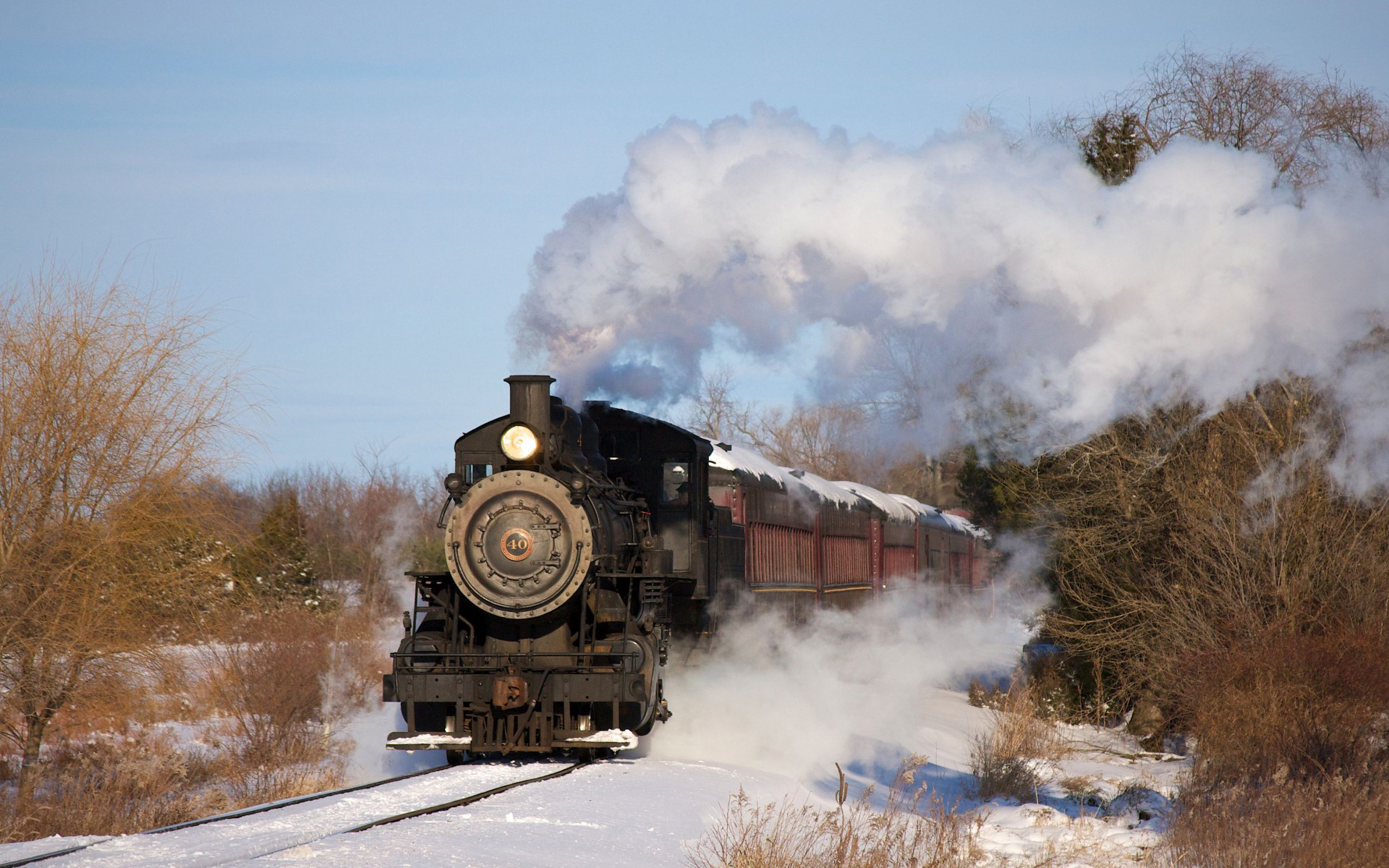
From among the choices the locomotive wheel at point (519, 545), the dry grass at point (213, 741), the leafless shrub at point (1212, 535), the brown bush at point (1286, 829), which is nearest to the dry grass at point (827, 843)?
the brown bush at point (1286, 829)

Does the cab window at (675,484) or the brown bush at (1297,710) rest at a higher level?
the cab window at (675,484)

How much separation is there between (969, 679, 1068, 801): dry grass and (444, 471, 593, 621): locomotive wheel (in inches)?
191

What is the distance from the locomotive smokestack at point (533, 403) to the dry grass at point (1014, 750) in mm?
5736

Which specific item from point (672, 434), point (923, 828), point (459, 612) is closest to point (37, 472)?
point (459, 612)

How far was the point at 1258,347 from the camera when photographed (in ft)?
36.7

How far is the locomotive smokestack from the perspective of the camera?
11.5 m

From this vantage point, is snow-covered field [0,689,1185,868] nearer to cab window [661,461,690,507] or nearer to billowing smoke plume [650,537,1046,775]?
billowing smoke plume [650,537,1046,775]

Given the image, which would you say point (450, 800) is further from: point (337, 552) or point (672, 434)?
point (337, 552)

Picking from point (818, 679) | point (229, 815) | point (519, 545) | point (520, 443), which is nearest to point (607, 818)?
point (229, 815)

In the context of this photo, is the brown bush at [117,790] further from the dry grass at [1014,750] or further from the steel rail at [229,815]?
the dry grass at [1014,750]

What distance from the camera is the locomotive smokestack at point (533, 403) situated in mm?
11469

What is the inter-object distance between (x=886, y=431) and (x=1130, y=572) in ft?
12.0

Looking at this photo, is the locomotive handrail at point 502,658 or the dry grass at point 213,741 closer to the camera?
the locomotive handrail at point 502,658

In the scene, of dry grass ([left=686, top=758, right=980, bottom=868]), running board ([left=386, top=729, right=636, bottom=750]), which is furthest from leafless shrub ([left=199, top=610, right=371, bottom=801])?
dry grass ([left=686, top=758, right=980, bottom=868])
